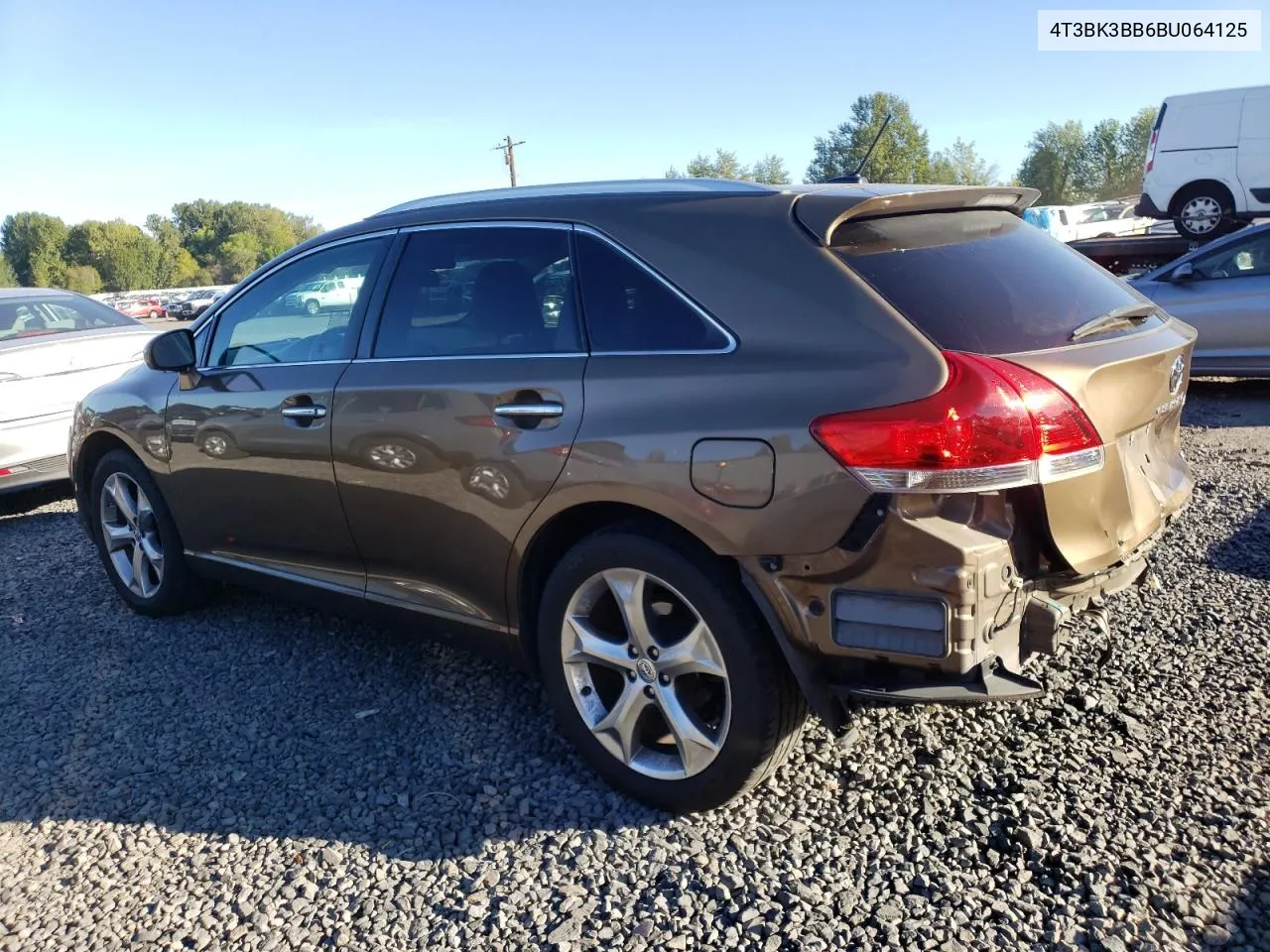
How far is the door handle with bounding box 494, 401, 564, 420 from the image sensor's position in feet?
9.68

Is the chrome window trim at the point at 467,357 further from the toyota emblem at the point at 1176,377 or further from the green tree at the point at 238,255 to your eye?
the green tree at the point at 238,255

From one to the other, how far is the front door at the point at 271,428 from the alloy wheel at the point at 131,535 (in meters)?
0.32

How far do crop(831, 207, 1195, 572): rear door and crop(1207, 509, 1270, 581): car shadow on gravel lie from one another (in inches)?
61.1

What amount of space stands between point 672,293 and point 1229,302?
6.98 meters

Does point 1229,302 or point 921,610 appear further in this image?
point 1229,302

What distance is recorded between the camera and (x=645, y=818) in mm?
2928

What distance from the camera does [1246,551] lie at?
456 cm

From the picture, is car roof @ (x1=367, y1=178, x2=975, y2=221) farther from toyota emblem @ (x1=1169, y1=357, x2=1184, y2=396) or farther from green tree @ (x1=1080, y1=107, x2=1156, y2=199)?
green tree @ (x1=1080, y1=107, x2=1156, y2=199)

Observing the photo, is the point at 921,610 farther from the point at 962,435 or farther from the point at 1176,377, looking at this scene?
the point at 1176,377

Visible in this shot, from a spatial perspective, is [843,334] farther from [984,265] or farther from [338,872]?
[338,872]

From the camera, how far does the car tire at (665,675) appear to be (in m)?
2.66

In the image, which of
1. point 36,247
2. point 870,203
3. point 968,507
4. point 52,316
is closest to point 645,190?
point 870,203

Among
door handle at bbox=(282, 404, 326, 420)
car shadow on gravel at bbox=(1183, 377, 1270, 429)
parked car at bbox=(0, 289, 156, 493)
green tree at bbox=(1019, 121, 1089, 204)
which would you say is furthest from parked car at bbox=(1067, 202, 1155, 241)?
green tree at bbox=(1019, 121, 1089, 204)

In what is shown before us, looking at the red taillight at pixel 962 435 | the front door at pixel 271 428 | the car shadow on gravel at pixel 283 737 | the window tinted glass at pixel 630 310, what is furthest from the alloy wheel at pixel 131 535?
the red taillight at pixel 962 435
